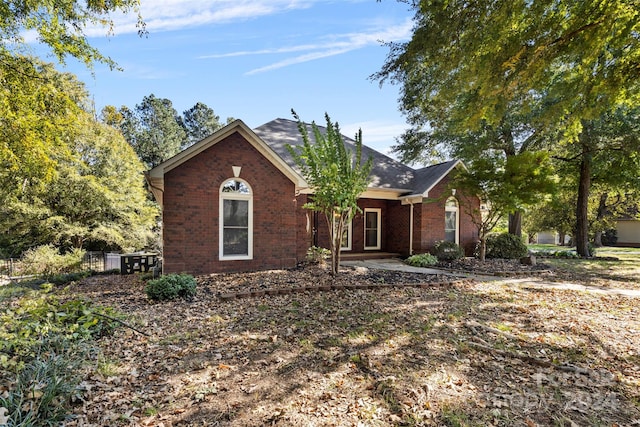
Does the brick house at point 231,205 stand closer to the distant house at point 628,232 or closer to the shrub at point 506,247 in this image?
the shrub at point 506,247

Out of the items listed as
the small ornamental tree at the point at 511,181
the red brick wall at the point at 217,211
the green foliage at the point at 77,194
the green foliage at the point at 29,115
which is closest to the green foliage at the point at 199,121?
the green foliage at the point at 77,194

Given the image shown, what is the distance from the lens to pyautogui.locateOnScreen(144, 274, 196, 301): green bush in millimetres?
6750

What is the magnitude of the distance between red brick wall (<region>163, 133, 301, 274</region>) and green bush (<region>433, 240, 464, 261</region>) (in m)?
6.40

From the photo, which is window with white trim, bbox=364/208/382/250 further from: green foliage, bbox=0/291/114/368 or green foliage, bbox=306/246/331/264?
green foliage, bbox=0/291/114/368

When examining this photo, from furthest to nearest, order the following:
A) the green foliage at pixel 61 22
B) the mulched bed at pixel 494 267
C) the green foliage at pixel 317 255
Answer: the green foliage at pixel 317 255 < the mulched bed at pixel 494 267 < the green foliage at pixel 61 22

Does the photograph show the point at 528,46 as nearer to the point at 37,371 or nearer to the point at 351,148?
the point at 37,371

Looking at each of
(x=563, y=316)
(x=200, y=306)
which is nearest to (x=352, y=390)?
(x=200, y=306)

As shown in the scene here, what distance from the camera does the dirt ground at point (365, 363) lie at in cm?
288

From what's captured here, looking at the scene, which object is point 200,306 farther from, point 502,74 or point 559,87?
point 559,87

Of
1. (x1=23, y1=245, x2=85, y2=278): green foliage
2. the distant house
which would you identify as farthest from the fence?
the distant house

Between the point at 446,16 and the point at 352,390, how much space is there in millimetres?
6138

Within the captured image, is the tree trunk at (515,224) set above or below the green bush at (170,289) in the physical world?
above

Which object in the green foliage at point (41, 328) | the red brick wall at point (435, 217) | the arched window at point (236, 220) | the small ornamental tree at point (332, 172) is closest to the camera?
the green foliage at point (41, 328)

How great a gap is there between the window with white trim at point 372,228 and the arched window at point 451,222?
3.11 m
